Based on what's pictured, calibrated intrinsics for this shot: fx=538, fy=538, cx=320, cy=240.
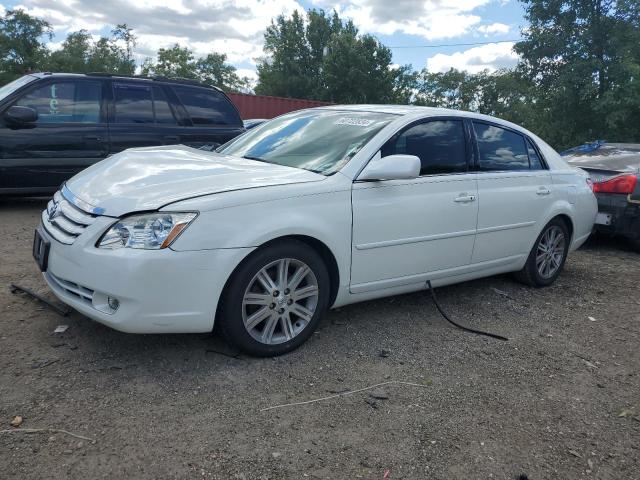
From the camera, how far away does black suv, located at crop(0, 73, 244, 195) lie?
6.51 m

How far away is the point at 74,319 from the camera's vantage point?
11.6 ft

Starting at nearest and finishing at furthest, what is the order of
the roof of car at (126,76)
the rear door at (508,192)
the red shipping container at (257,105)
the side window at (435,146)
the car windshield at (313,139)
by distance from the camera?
the car windshield at (313,139) → the side window at (435,146) → the rear door at (508,192) → the roof of car at (126,76) → the red shipping container at (257,105)

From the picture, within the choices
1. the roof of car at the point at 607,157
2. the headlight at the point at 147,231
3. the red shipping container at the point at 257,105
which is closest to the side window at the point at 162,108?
the headlight at the point at 147,231

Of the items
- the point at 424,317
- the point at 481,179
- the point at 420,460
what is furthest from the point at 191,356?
the point at 481,179

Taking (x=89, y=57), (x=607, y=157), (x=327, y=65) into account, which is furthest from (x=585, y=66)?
(x=89, y=57)

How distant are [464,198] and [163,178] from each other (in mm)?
2250

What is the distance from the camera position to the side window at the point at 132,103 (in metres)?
7.12

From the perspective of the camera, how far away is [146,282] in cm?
278

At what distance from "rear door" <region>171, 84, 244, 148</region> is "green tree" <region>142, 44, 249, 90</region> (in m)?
47.1

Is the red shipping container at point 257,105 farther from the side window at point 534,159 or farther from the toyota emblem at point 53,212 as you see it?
the toyota emblem at point 53,212

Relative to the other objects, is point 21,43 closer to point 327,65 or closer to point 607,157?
point 327,65

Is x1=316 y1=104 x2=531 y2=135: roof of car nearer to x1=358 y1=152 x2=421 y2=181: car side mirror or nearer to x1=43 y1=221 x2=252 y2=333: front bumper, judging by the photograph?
x1=358 y1=152 x2=421 y2=181: car side mirror

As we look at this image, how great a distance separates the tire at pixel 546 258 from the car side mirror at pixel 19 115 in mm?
5802

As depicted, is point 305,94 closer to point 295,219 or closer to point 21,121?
point 21,121
